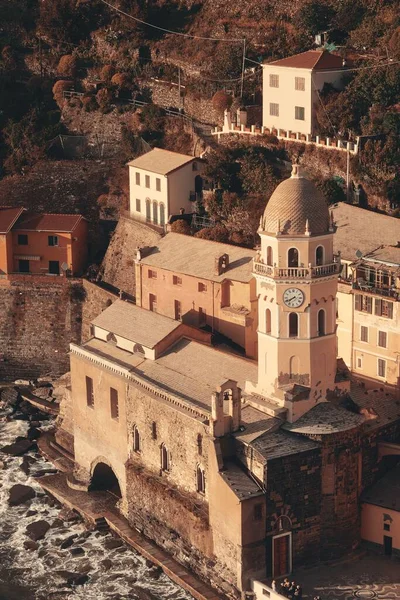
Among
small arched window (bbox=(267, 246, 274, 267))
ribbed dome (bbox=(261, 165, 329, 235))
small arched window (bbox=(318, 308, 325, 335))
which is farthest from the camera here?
small arched window (bbox=(318, 308, 325, 335))

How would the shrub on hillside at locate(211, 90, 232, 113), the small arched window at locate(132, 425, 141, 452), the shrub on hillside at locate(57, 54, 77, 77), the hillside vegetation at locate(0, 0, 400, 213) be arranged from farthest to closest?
1. the shrub on hillside at locate(57, 54, 77, 77)
2. the shrub on hillside at locate(211, 90, 232, 113)
3. the hillside vegetation at locate(0, 0, 400, 213)
4. the small arched window at locate(132, 425, 141, 452)

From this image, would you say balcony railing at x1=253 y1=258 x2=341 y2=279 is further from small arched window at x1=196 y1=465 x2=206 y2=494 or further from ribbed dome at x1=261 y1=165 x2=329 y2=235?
small arched window at x1=196 y1=465 x2=206 y2=494

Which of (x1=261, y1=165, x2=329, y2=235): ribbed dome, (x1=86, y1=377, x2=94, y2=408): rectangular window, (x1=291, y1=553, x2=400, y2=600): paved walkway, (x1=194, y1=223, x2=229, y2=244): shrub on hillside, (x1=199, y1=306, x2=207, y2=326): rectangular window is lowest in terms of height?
(x1=291, y1=553, x2=400, y2=600): paved walkway

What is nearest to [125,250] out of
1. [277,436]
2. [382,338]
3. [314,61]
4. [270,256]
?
[314,61]

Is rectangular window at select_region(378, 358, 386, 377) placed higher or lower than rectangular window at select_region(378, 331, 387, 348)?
lower

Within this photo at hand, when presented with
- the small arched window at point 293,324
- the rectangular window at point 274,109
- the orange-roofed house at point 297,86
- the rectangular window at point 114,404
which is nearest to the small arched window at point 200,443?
the small arched window at point 293,324

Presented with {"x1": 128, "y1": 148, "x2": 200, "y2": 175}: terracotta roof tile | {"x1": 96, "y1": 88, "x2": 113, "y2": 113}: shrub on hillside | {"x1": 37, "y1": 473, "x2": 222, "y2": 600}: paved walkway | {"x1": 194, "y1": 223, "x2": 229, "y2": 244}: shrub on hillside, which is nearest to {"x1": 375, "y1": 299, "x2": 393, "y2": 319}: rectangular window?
{"x1": 37, "y1": 473, "x2": 222, "y2": 600}: paved walkway

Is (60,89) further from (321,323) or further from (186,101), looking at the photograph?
(321,323)

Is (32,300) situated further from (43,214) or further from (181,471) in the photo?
(181,471)
